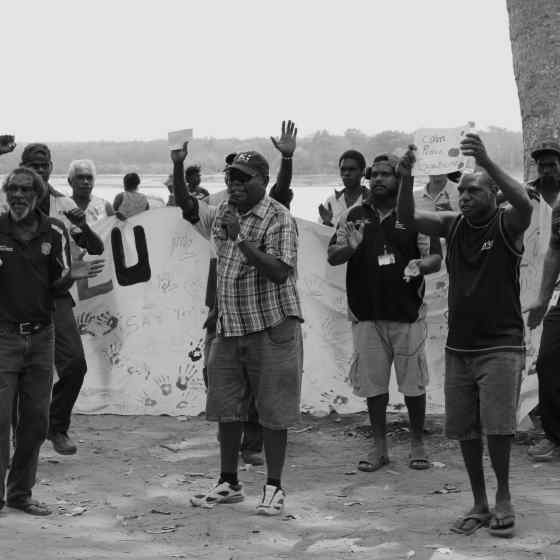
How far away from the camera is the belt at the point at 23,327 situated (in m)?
6.14

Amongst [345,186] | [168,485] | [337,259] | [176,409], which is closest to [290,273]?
[337,259]

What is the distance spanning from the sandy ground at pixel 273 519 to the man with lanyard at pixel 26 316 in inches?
12.0

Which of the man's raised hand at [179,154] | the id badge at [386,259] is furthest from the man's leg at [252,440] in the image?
the man's raised hand at [179,154]

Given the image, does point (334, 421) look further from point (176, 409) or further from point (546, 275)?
point (546, 275)

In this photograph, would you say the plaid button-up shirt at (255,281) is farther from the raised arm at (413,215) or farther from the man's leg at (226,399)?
the raised arm at (413,215)

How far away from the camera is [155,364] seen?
9.48 m

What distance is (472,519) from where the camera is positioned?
591cm

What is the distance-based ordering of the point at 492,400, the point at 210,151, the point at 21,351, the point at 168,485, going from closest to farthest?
the point at 492,400, the point at 21,351, the point at 168,485, the point at 210,151

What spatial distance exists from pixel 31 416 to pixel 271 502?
4.94 feet

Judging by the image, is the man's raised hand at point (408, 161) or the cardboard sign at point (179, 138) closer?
the man's raised hand at point (408, 161)

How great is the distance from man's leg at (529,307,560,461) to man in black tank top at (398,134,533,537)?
1.81 meters

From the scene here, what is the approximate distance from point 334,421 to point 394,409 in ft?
1.74

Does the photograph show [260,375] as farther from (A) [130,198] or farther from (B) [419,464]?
(A) [130,198]

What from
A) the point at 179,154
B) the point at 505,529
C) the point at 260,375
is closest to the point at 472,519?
the point at 505,529
